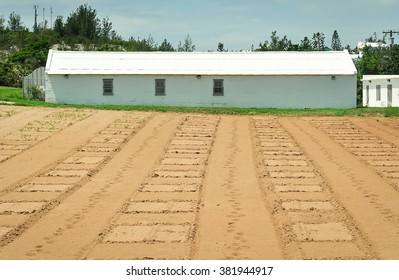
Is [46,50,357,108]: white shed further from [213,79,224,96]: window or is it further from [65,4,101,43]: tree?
[65,4,101,43]: tree

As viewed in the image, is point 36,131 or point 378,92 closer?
point 36,131

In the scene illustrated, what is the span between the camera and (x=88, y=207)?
1083 centimetres

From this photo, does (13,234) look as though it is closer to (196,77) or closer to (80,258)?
(80,258)

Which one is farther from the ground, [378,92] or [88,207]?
[378,92]

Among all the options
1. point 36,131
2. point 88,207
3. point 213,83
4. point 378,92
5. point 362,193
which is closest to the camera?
point 88,207

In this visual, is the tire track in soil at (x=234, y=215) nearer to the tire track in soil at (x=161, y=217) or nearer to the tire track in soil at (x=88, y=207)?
the tire track in soil at (x=161, y=217)

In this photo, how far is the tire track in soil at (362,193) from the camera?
870 centimetres

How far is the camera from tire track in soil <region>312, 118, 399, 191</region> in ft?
49.4

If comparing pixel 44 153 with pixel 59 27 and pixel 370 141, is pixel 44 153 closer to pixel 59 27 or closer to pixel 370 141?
pixel 370 141

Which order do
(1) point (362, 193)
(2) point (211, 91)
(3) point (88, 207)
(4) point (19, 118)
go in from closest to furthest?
(3) point (88, 207)
(1) point (362, 193)
(4) point (19, 118)
(2) point (211, 91)

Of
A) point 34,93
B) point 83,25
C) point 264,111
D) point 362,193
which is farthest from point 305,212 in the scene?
point 83,25

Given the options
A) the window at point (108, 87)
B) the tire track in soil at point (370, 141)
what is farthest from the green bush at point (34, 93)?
the tire track in soil at point (370, 141)

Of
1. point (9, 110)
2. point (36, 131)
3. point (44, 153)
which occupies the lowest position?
point (44, 153)

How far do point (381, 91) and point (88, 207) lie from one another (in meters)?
33.3
